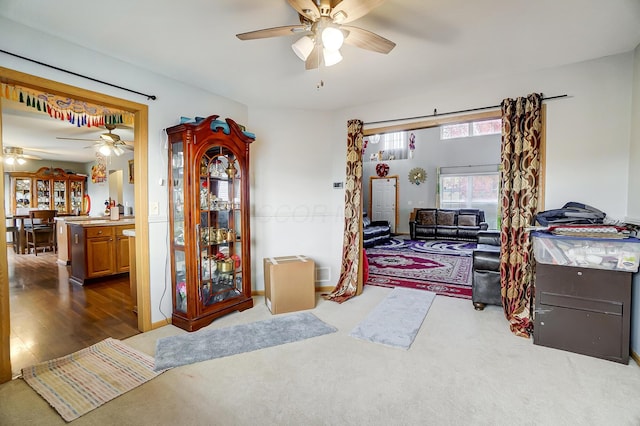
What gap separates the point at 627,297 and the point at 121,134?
717cm

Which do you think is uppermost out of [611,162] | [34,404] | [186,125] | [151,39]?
[151,39]

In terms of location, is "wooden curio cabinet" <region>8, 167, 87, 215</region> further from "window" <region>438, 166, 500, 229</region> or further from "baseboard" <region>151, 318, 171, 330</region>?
"window" <region>438, 166, 500, 229</region>

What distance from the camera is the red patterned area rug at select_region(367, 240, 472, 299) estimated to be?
159 inches

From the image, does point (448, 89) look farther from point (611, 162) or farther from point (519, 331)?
point (519, 331)

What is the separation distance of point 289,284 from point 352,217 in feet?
3.95

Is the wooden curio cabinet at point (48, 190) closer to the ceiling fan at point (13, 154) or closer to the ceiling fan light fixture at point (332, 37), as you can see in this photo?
the ceiling fan at point (13, 154)

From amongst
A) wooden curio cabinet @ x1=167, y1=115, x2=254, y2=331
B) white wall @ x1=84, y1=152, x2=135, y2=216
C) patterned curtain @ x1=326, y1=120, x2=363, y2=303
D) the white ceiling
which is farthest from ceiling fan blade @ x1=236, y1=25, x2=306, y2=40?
white wall @ x1=84, y1=152, x2=135, y2=216

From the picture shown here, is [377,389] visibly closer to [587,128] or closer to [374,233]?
[587,128]

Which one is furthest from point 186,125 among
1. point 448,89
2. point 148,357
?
point 448,89

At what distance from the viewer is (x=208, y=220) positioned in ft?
9.70

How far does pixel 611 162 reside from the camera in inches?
101

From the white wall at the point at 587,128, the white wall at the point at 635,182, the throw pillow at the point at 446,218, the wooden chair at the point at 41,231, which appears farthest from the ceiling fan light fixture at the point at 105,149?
the throw pillow at the point at 446,218

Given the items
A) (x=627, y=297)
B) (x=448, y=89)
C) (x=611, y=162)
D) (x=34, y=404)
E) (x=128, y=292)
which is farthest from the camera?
(x=128, y=292)

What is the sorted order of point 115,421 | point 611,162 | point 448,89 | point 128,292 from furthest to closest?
point 128,292 < point 448,89 < point 611,162 < point 115,421
